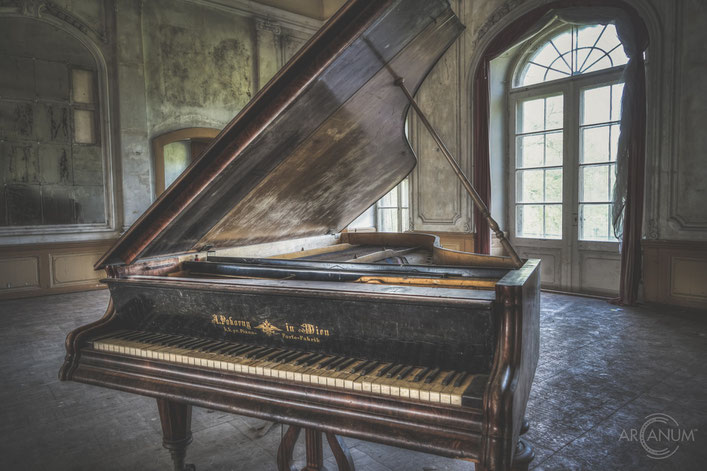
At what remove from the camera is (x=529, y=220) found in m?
6.99

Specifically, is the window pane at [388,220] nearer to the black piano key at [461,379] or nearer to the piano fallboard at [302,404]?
the piano fallboard at [302,404]

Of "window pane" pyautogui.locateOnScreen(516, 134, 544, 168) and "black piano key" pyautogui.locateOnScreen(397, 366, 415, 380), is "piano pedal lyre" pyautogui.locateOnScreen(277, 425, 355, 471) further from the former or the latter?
"window pane" pyautogui.locateOnScreen(516, 134, 544, 168)

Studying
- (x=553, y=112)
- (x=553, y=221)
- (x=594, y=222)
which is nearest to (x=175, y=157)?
(x=553, y=112)

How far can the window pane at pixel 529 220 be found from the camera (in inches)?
270

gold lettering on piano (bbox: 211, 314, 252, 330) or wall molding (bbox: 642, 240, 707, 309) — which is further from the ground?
gold lettering on piano (bbox: 211, 314, 252, 330)

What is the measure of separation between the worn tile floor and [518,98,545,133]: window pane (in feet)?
11.3

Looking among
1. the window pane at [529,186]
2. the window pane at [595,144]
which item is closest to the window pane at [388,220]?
the window pane at [529,186]

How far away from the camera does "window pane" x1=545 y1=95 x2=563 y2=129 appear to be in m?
6.51

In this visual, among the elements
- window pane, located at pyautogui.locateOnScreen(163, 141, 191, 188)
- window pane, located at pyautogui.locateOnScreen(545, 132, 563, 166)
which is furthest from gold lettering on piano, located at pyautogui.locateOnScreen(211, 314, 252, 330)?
window pane, located at pyautogui.locateOnScreen(163, 141, 191, 188)

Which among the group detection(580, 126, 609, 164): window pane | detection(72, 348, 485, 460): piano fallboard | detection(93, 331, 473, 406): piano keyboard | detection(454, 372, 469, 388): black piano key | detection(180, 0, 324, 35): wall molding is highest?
Result: detection(180, 0, 324, 35): wall molding

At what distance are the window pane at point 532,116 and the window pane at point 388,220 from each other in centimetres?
314

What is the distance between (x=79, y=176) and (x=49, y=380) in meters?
4.47

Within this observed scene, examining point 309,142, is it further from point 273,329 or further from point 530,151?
point 530,151

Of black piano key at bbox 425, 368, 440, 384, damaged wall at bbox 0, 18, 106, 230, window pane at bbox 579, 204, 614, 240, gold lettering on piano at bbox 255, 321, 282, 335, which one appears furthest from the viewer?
damaged wall at bbox 0, 18, 106, 230
